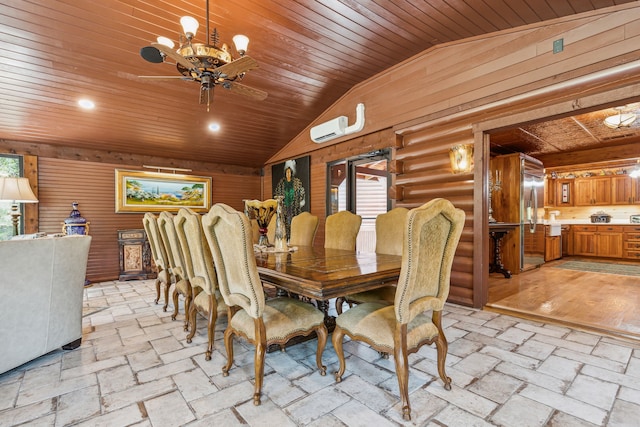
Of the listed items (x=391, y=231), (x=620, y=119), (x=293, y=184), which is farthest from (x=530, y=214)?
(x=293, y=184)

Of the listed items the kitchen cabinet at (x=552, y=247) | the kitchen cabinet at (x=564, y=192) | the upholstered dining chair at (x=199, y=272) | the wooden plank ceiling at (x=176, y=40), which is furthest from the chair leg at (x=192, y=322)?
the kitchen cabinet at (x=564, y=192)

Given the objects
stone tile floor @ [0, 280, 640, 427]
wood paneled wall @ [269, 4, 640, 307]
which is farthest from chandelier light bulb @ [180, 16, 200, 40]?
wood paneled wall @ [269, 4, 640, 307]

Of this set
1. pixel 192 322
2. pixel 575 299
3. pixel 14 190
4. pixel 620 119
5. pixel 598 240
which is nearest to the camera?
pixel 192 322

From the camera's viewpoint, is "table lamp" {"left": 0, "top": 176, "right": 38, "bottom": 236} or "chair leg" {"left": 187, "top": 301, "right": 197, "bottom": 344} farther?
"table lamp" {"left": 0, "top": 176, "right": 38, "bottom": 236}

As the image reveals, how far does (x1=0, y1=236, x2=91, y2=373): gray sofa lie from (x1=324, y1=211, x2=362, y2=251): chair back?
239 centimetres

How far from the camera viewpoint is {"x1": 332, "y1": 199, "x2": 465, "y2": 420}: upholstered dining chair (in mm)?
1586

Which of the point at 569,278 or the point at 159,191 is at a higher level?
the point at 159,191

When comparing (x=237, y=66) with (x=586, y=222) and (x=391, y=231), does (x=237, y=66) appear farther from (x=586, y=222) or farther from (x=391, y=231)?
(x=586, y=222)

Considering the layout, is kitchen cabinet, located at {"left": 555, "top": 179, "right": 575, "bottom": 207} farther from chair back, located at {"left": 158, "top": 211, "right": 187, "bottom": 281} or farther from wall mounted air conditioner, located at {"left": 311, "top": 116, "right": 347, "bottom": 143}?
chair back, located at {"left": 158, "top": 211, "right": 187, "bottom": 281}

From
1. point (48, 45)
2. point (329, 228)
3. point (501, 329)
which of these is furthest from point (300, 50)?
point (501, 329)

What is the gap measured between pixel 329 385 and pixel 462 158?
9.74 ft

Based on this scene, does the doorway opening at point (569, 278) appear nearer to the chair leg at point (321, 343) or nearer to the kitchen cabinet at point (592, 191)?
the kitchen cabinet at point (592, 191)

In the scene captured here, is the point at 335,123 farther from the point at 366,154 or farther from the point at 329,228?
the point at 329,228

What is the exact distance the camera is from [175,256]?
301 cm
